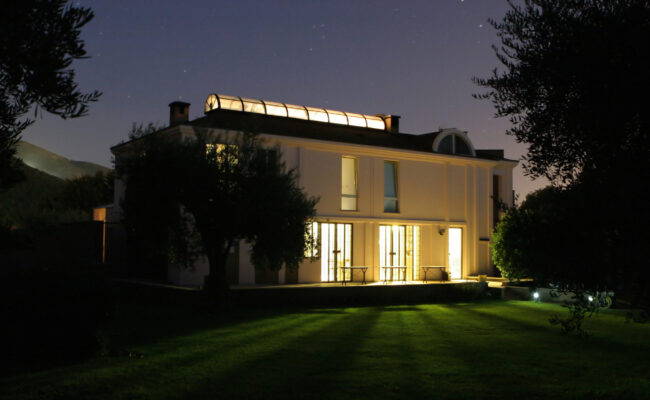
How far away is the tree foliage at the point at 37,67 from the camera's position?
19.8ft

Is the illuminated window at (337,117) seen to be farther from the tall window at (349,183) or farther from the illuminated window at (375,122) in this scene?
the tall window at (349,183)

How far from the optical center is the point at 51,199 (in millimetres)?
63625

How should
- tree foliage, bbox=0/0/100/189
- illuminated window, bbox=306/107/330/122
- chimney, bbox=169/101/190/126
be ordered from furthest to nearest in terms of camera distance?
illuminated window, bbox=306/107/330/122 → chimney, bbox=169/101/190/126 → tree foliage, bbox=0/0/100/189

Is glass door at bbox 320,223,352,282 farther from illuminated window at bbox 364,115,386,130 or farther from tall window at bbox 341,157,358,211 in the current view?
illuminated window at bbox 364,115,386,130

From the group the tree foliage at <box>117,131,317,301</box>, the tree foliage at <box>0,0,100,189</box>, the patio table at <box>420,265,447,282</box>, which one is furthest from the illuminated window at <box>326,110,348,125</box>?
the tree foliage at <box>0,0,100,189</box>

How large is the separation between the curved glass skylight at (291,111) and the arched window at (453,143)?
10.9 feet

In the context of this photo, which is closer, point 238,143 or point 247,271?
point 238,143

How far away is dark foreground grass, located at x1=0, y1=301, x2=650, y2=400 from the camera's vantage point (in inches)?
299

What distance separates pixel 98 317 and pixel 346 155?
1670 centimetres

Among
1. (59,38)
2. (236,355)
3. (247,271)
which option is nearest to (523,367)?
(236,355)

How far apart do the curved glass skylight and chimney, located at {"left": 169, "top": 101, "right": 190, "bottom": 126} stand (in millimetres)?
1095

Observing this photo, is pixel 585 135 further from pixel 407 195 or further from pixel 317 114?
pixel 317 114

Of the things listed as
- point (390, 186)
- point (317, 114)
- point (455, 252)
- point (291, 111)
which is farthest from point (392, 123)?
point (455, 252)

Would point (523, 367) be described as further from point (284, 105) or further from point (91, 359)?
point (284, 105)
